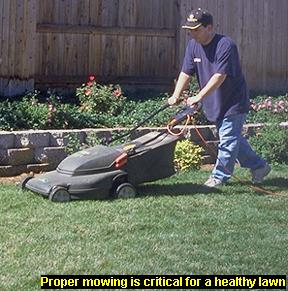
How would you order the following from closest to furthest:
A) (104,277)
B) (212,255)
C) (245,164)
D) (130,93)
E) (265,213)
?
(104,277), (212,255), (265,213), (245,164), (130,93)

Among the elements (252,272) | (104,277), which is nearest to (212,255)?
(252,272)

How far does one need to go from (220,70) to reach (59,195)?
1909 mm

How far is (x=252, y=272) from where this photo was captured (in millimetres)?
6070

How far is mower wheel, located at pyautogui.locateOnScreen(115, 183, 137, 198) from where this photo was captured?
8102 mm

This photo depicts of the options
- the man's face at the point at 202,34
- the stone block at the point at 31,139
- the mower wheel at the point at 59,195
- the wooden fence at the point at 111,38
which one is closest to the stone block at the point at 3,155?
the stone block at the point at 31,139

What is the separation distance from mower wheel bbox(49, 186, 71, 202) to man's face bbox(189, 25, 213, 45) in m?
1.95

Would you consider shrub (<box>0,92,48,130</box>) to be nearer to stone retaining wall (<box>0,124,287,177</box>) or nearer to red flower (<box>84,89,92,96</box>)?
stone retaining wall (<box>0,124,287,177</box>)

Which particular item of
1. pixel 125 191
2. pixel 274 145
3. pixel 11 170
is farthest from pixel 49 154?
pixel 274 145

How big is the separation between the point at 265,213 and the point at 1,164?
2992 mm

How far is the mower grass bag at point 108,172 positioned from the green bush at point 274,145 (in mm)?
2260

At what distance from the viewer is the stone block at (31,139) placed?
9.47 m

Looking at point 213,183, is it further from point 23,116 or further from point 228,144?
point 23,116

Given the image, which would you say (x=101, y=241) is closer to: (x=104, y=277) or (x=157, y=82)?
(x=104, y=277)

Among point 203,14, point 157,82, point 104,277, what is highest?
point 203,14
